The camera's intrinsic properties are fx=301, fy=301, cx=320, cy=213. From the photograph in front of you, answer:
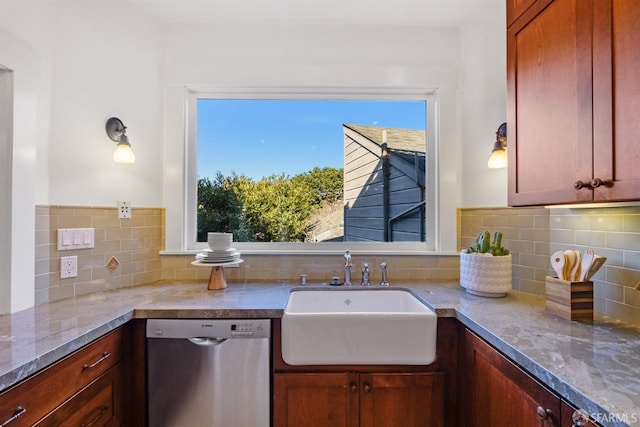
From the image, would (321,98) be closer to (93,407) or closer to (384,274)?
(384,274)

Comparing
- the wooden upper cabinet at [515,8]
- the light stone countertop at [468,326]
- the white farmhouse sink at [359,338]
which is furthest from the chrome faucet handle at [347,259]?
the wooden upper cabinet at [515,8]

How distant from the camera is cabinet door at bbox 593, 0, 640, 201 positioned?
86 cm

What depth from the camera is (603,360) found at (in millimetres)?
838

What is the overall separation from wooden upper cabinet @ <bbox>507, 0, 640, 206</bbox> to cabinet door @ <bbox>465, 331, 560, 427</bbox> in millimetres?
603

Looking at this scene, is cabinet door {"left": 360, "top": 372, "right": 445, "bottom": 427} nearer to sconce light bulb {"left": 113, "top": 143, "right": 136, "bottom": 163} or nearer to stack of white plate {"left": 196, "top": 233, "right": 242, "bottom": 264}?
stack of white plate {"left": 196, "top": 233, "right": 242, "bottom": 264}

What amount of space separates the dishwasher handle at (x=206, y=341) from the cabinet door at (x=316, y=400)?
288mm

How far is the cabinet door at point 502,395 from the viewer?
2.71 ft

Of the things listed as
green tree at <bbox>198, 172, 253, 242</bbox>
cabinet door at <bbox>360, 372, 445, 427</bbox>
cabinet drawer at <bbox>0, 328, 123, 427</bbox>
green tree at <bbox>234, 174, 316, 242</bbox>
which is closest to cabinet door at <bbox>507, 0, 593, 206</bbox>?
cabinet door at <bbox>360, 372, 445, 427</bbox>

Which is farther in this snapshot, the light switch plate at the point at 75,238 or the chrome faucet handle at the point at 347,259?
the chrome faucet handle at the point at 347,259

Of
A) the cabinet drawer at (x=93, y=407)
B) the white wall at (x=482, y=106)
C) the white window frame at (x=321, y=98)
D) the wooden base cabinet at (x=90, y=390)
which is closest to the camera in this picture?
the wooden base cabinet at (x=90, y=390)

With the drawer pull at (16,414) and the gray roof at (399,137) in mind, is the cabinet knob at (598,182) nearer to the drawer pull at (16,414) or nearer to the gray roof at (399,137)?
the gray roof at (399,137)

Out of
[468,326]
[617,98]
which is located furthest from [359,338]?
[617,98]

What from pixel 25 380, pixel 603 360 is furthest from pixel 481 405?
pixel 25 380

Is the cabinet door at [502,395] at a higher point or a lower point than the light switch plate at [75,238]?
lower
